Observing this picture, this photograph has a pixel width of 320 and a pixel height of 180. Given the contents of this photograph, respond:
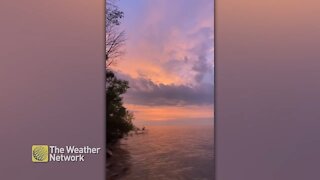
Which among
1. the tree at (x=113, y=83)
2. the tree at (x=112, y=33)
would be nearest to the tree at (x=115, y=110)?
the tree at (x=113, y=83)

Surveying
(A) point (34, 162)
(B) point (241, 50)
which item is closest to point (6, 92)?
(A) point (34, 162)

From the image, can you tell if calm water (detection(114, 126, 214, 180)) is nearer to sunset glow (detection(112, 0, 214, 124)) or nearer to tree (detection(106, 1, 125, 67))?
sunset glow (detection(112, 0, 214, 124))

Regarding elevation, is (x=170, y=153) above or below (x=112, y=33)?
below

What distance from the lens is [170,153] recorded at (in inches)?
151

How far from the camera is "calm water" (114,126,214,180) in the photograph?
380cm

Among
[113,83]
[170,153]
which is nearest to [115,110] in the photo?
[113,83]

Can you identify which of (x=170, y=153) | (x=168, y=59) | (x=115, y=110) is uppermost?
(x=168, y=59)

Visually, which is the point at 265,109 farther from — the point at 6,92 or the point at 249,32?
the point at 6,92

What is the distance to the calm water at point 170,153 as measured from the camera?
3805mm

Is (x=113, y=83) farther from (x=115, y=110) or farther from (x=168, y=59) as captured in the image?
(x=168, y=59)

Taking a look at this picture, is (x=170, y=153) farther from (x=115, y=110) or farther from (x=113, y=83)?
(x=113, y=83)

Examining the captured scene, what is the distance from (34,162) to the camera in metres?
3.73

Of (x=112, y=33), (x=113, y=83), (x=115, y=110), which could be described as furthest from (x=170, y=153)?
(x=112, y=33)

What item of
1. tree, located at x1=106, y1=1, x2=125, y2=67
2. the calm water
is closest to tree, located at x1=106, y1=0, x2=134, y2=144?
tree, located at x1=106, y1=1, x2=125, y2=67
